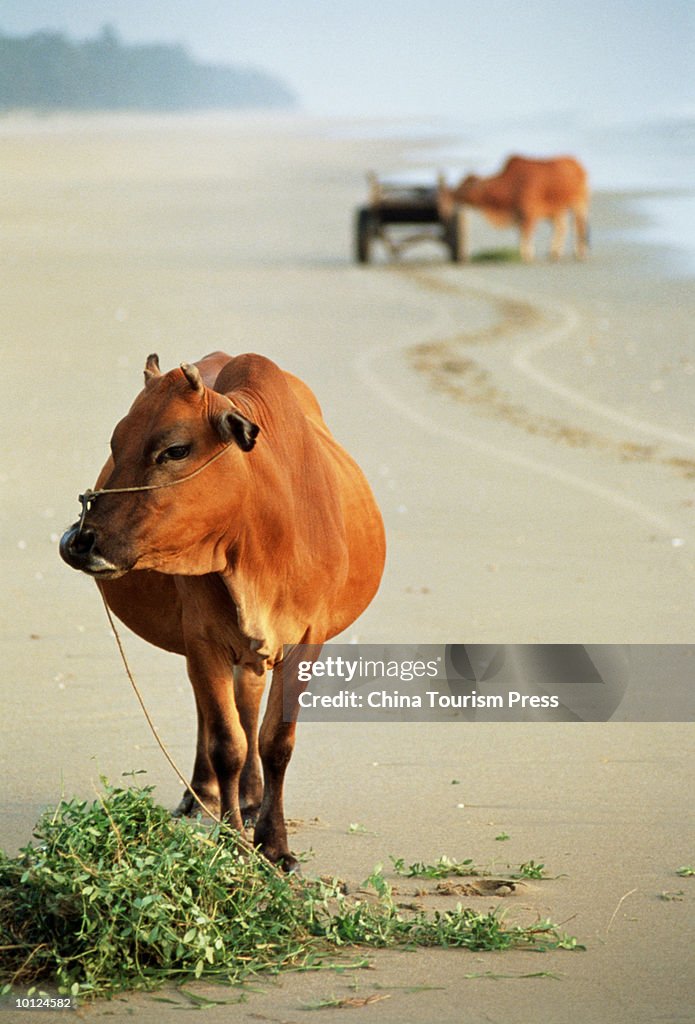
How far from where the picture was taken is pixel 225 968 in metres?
4.65

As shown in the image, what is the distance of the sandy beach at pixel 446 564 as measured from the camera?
5023 mm

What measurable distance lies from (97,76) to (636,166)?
212 ft

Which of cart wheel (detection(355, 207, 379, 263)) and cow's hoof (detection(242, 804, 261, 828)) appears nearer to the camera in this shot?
cow's hoof (detection(242, 804, 261, 828))

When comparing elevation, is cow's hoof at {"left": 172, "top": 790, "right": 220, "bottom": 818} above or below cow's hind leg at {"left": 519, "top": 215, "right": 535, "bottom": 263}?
below

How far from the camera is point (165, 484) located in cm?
462

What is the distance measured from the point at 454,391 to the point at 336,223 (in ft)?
72.6

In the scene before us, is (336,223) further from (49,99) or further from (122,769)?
(49,99)

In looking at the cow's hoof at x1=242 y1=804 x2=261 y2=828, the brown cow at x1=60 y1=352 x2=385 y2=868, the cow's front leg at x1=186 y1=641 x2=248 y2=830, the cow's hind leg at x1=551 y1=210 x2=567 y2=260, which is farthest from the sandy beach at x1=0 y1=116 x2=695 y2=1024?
the cow's hind leg at x1=551 y1=210 x2=567 y2=260

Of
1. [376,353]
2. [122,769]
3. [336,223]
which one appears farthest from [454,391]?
[336,223]

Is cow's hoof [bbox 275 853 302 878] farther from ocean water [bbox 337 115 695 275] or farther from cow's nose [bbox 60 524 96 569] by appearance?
ocean water [bbox 337 115 695 275]

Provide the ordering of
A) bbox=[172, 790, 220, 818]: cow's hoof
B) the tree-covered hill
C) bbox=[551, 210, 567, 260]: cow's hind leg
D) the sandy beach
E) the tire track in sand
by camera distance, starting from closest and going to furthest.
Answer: the sandy beach, bbox=[172, 790, 220, 818]: cow's hoof, the tire track in sand, bbox=[551, 210, 567, 260]: cow's hind leg, the tree-covered hill

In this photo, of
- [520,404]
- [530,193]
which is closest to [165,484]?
[520,404]

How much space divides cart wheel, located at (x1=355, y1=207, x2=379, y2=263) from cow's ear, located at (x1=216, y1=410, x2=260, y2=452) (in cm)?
2293

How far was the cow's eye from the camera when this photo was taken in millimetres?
4633
